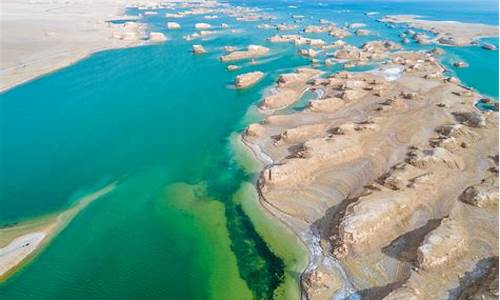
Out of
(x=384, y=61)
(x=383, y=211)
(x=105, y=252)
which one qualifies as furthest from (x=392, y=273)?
(x=384, y=61)

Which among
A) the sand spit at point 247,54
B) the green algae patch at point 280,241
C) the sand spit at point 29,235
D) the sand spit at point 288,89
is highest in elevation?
the sand spit at point 288,89

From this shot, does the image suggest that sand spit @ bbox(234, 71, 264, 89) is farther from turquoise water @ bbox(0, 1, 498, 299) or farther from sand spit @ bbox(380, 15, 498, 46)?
sand spit @ bbox(380, 15, 498, 46)

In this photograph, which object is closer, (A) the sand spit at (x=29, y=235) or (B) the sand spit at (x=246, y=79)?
(A) the sand spit at (x=29, y=235)

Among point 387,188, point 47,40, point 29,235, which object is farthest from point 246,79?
point 47,40

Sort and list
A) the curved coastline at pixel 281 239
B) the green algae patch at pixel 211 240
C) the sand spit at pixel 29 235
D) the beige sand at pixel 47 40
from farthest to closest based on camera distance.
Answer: the beige sand at pixel 47 40 → the sand spit at pixel 29 235 → the green algae patch at pixel 211 240 → the curved coastline at pixel 281 239

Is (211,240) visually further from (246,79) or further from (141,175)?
(246,79)

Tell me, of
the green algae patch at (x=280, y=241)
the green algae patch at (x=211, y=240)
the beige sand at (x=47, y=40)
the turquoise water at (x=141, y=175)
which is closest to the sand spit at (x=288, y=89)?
the turquoise water at (x=141, y=175)

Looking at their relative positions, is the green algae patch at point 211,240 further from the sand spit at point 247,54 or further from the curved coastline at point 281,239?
the sand spit at point 247,54
